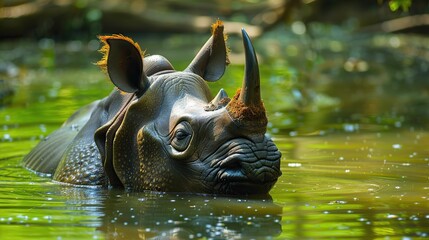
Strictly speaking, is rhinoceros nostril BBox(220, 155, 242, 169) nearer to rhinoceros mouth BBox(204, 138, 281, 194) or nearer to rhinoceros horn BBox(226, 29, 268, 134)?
rhinoceros mouth BBox(204, 138, 281, 194)

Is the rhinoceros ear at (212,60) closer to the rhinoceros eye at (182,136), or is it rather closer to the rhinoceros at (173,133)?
the rhinoceros at (173,133)

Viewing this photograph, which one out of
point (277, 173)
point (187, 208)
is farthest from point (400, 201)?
point (187, 208)

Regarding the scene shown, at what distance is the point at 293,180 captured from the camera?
7789mm

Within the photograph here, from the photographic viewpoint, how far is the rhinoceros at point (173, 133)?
6.56 m

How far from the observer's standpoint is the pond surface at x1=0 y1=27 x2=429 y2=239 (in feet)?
19.3

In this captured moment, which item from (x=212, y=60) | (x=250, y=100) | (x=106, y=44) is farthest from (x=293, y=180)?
(x=106, y=44)

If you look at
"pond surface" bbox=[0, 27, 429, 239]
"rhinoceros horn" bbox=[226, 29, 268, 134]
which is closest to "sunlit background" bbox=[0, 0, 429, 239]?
"pond surface" bbox=[0, 27, 429, 239]

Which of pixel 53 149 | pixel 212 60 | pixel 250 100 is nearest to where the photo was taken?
pixel 250 100

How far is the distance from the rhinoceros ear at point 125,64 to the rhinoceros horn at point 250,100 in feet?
3.30

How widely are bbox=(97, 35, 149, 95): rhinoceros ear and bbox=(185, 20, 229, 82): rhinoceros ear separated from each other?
51 centimetres

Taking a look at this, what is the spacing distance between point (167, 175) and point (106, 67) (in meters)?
0.97

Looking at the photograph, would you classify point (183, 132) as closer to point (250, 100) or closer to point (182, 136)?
point (182, 136)

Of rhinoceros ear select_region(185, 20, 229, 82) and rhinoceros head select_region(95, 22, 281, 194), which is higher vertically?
rhinoceros ear select_region(185, 20, 229, 82)

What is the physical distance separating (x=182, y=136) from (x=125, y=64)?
772mm
